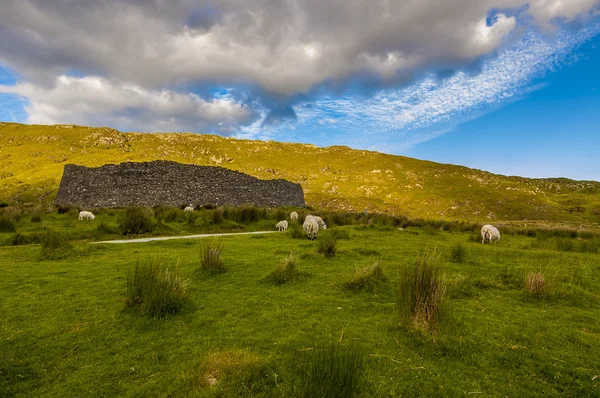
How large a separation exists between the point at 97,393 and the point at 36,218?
19.2m

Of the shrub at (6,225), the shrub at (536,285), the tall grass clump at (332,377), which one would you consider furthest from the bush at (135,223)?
the shrub at (536,285)

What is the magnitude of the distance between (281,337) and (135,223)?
13.8m

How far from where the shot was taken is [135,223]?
15.2 m

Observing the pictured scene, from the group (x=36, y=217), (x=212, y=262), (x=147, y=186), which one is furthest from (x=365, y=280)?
(x=147, y=186)

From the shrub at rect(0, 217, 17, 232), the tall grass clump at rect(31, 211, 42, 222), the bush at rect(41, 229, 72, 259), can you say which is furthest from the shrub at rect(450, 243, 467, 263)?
the tall grass clump at rect(31, 211, 42, 222)

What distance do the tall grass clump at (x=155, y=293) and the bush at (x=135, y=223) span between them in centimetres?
1130

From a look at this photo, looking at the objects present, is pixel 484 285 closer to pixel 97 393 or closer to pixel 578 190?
pixel 97 393

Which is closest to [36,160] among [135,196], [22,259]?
[135,196]

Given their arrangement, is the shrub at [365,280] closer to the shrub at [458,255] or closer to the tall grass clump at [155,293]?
the tall grass clump at [155,293]

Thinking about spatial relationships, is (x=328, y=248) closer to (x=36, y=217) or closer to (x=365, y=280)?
(x=365, y=280)

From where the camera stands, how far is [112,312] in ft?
15.3

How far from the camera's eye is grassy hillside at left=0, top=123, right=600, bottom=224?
181ft

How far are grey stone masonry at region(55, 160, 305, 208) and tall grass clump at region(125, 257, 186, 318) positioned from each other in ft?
103

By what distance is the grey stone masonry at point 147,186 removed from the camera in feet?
113
